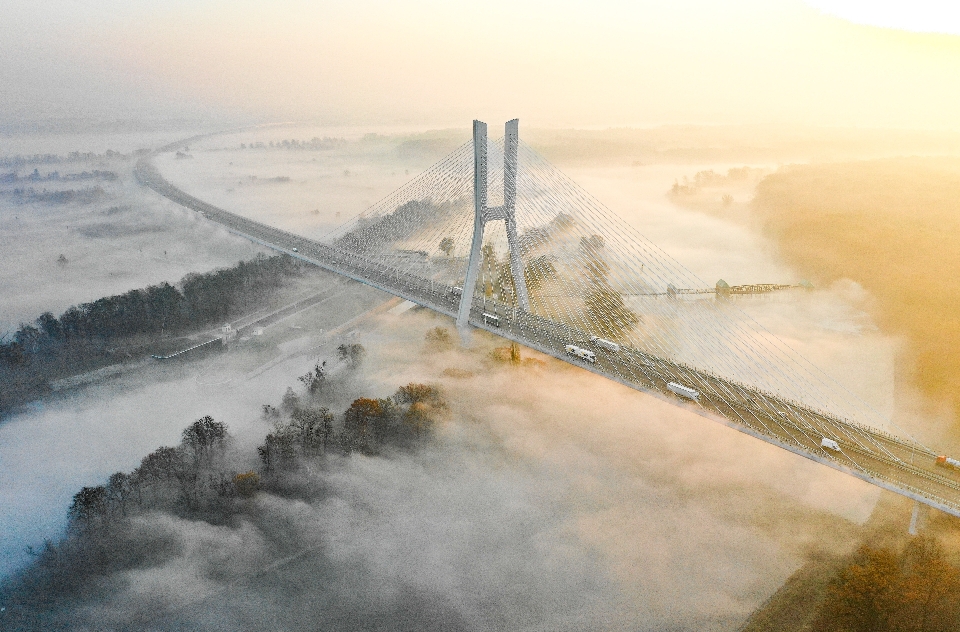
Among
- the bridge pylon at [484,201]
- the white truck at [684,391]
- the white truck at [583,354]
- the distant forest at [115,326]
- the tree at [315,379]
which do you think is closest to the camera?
the white truck at [684,391]

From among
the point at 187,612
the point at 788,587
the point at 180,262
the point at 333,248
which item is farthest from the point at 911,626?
the point at 180,262

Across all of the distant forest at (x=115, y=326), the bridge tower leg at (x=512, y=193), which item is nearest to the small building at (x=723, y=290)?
the bridge tower leg at (x=512, y=193)

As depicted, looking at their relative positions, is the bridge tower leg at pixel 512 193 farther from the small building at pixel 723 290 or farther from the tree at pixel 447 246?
the small building at pixel 723 290

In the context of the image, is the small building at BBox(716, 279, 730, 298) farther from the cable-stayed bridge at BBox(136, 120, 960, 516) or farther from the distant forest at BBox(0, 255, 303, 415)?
the distant forest at BBox(0, 255, 303, 415)

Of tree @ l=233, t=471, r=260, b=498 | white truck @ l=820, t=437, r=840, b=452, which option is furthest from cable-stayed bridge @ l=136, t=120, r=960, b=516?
tree @ l=233, t=471, r=260, b=498

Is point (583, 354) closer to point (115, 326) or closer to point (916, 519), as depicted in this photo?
point (916, 519)

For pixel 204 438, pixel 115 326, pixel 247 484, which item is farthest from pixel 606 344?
pixel 115 326
